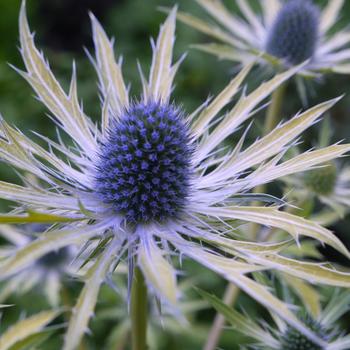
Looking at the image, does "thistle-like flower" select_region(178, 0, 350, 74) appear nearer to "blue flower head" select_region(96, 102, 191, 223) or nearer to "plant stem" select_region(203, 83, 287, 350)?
"plant stem" select_region(203, 83, 287, 350)

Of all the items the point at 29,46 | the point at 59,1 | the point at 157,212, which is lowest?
the point at 157,212

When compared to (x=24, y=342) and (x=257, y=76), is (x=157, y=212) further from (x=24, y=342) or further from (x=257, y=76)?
(x=257, y=76)

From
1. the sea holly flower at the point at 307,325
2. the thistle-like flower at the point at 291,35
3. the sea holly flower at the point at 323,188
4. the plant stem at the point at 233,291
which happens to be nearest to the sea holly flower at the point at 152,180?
the sea holly flower at the point at 307,325

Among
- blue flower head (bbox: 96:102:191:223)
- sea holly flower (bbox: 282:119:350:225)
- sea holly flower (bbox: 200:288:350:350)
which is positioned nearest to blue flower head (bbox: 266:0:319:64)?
sea holly flower (bbox: 282:119:350:225)

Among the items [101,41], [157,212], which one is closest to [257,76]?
[101,41]

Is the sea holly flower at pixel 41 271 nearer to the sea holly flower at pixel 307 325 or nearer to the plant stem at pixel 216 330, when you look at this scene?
the plant stem at pixel 216 330
